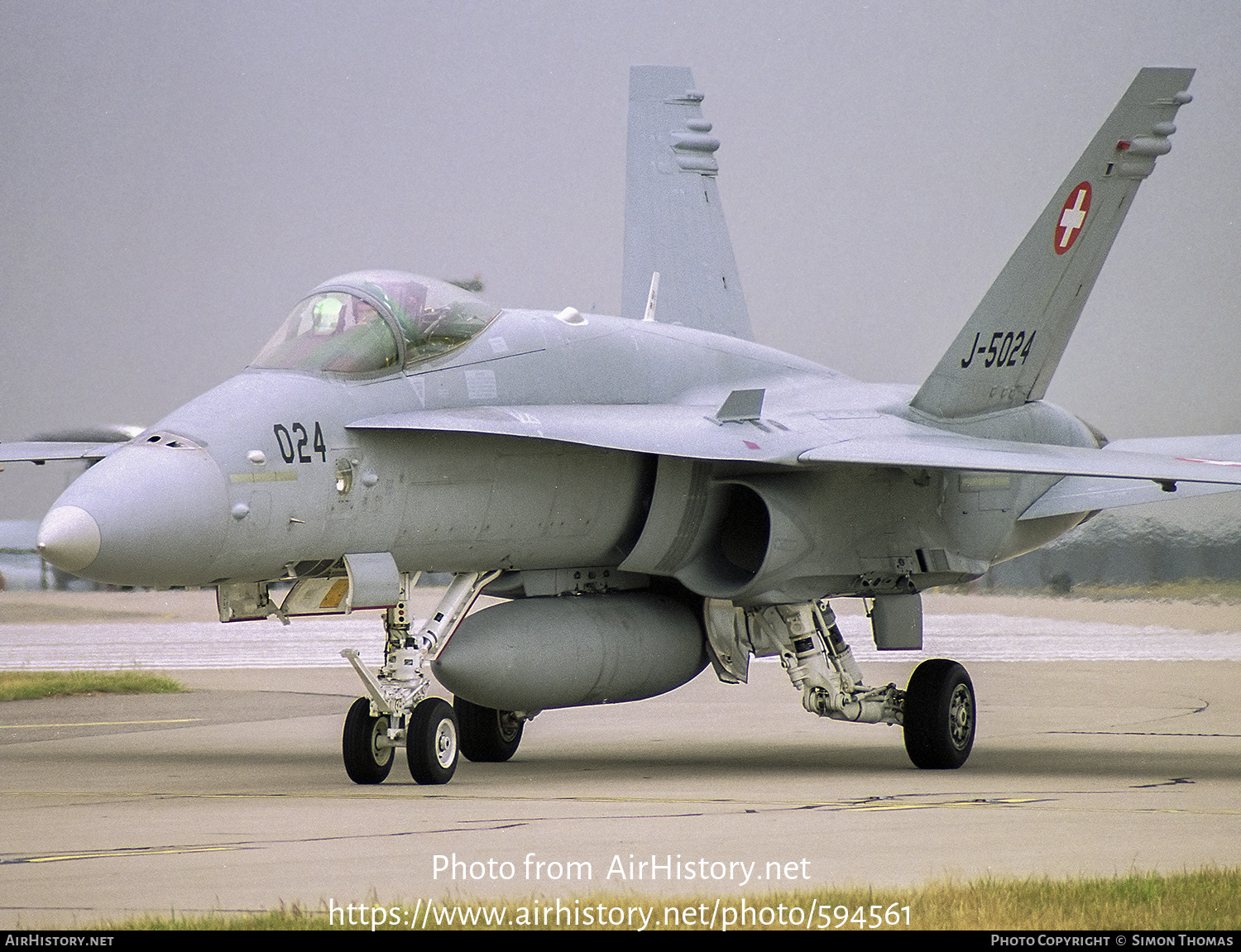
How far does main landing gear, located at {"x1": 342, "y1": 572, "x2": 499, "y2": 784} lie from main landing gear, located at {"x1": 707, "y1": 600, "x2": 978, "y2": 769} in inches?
88.1

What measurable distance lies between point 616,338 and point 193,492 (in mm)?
3419

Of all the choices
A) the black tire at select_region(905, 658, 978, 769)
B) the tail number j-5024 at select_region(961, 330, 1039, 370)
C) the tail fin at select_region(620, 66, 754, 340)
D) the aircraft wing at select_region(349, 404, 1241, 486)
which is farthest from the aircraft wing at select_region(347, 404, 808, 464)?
the tail fin at select_region(620, 66, 754, 340)

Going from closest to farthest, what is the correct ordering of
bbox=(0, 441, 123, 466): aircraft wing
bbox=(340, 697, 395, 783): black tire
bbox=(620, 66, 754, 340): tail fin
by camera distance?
bbox=(340, 697, 395, 783): black tire
bbox=(0, 441, 123, 466): aircraft wing
bbox=(620, 66, 754, 340): tail fin

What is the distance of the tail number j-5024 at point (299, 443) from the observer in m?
8.57

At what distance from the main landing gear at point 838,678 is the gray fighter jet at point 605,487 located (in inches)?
0.7

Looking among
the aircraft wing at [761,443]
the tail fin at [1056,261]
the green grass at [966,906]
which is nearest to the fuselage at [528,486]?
the aircraft wing at [761,443]

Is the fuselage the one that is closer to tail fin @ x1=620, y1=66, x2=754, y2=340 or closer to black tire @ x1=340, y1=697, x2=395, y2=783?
black tire @ x1=340, y1=697, x2=395, y2=783

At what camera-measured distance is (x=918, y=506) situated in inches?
441

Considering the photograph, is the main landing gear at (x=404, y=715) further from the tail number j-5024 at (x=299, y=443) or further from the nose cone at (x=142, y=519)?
the nose cone at (x=142, y=519)

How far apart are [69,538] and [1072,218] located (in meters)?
7.14

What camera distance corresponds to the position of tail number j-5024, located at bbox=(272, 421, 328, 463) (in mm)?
8570

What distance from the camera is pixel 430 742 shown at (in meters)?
9.08
